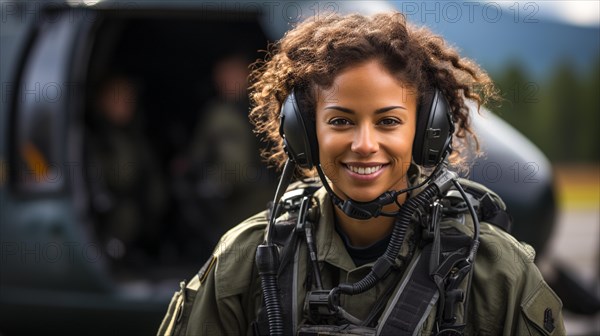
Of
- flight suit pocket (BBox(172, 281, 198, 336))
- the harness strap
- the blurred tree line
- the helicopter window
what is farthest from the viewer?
the blurred tree line

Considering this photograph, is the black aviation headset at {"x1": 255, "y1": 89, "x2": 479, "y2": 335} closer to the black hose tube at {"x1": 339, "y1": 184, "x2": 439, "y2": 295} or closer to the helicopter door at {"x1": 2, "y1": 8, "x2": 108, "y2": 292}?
the black hose tube at {"x1": 339, "y1": 184, "x2": 439, "y2": 295}

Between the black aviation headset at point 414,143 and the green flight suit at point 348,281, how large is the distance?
0.14 meters

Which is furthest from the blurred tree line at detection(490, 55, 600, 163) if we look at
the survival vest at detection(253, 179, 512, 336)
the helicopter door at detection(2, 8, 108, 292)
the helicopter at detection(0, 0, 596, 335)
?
the survival vest at detection(253, 179, 512, 336)

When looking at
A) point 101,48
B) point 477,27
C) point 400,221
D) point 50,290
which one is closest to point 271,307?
point 400,221

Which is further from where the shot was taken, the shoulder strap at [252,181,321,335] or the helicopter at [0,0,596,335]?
the helicopter at [0,0,596,335]

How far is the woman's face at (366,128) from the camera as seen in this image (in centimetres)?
221

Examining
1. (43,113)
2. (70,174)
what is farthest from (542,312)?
(43,113)

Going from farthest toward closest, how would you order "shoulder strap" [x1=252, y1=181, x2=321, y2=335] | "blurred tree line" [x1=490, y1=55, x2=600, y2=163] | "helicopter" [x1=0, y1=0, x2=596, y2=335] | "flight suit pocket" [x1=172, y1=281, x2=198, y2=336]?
"blurred tree line" [x1=490, y1=55, x2=600, y2=163], "helicopter" [x1=0, y1=0, x2=596, y2=335], "flight suit pocket" [x1=172, y1=281, x2=198, y2=336], "shoulder strap" [x1=252, y1=181, x2=321, y2=335]

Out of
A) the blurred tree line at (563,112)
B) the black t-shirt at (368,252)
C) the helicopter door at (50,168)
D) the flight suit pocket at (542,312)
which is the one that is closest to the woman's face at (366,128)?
the black t-shirt at (368,252)

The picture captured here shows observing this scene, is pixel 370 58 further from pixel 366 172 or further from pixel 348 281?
pixel 348 281

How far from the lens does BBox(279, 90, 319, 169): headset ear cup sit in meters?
2.31

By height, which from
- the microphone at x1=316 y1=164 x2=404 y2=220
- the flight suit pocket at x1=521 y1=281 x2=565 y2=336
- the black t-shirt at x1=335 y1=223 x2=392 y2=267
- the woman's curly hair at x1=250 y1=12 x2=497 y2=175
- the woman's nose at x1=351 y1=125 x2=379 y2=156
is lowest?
the flight suit pocket at x1=521 y1=281 x2=565 y2=336

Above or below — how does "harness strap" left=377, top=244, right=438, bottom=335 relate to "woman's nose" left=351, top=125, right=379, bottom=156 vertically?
below

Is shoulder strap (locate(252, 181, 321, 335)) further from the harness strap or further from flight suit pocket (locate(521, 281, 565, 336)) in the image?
flight suit pocket (locate(521, 281, 565, 336))
